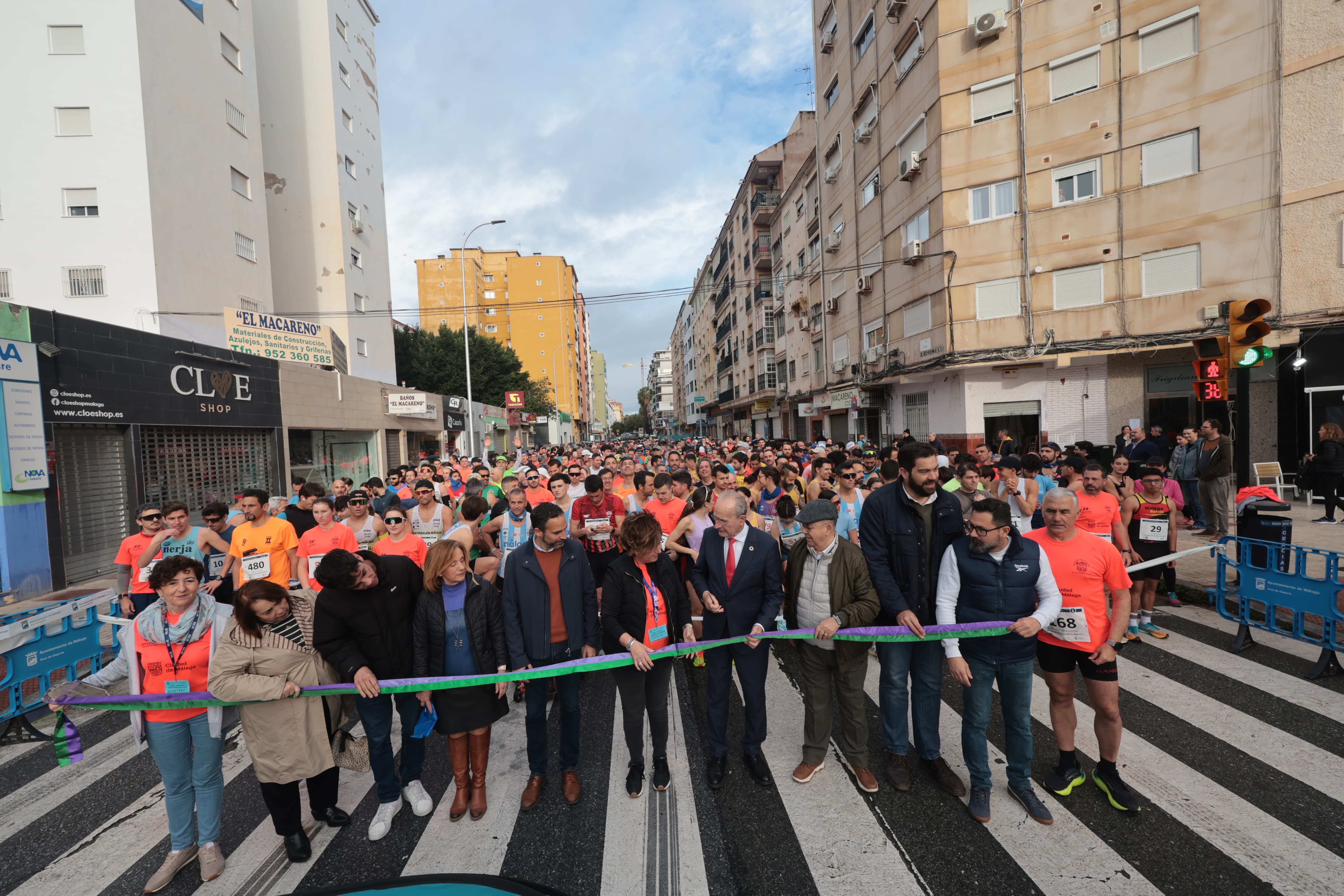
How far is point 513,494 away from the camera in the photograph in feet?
19.8

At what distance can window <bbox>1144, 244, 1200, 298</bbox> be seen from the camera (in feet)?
51.9

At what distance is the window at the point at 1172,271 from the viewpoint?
15.8m

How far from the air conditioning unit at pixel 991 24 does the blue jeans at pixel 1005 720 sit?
835 inches

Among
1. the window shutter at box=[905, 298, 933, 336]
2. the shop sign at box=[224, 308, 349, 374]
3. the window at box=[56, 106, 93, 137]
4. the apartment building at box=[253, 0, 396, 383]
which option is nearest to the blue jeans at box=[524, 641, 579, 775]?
the shop sign at box=[224, 308, 349, 374]

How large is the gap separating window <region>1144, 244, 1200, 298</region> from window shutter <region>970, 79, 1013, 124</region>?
6336mm

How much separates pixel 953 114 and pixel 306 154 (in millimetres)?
26421

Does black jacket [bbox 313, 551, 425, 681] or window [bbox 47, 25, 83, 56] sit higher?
window [bbox 47, 25, 83, 56]

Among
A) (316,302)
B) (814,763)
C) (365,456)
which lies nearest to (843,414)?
(365,456)

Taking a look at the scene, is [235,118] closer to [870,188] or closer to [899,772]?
[870,188]

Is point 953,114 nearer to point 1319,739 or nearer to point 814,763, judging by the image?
point 1319,739

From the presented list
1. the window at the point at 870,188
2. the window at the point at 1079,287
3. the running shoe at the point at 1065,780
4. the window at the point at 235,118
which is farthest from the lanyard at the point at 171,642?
the window at the point at 870,188

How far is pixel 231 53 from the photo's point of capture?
19875mm

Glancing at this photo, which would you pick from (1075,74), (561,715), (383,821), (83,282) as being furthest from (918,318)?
(83,282)

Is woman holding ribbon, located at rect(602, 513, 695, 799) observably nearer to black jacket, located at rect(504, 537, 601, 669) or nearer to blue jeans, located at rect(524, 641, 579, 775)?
black jacket, located at rect(504, 537, 601, 669)
